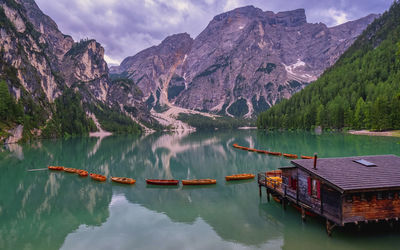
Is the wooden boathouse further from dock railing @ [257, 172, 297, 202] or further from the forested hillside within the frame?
the forested hillside

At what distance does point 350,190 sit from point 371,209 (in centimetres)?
338

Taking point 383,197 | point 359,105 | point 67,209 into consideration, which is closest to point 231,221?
point 383,197

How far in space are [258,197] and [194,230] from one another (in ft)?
46.6

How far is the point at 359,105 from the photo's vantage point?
144 metres

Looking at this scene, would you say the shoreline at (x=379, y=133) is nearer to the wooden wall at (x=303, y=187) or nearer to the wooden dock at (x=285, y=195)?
the wooden dock at (x=285, y=195)

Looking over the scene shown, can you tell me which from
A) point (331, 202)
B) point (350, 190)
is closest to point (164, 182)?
point (331, 202)

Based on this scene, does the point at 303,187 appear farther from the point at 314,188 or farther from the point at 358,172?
the point at 358,172

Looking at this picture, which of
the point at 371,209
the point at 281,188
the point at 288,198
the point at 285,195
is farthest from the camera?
the point at 281,188

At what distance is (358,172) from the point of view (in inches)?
945

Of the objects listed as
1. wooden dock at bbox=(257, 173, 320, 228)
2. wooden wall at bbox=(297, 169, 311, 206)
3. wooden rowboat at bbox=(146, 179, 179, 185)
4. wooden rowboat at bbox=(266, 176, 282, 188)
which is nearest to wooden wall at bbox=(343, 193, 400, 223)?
wooden dock at bbox=(257, 173, 320, 228)

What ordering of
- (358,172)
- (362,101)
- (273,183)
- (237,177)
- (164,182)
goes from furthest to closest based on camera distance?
(362,101) → (237,177) → (164,182) → (273,183) → (358,172)

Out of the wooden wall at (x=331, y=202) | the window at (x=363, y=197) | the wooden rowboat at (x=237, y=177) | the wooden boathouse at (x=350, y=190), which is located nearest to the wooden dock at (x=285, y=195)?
the wooden boathouse at (x=350, y=190)

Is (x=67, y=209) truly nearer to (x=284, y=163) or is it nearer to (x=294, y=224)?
(x=294, y=224)

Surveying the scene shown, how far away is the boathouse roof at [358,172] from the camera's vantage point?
2173 cm
